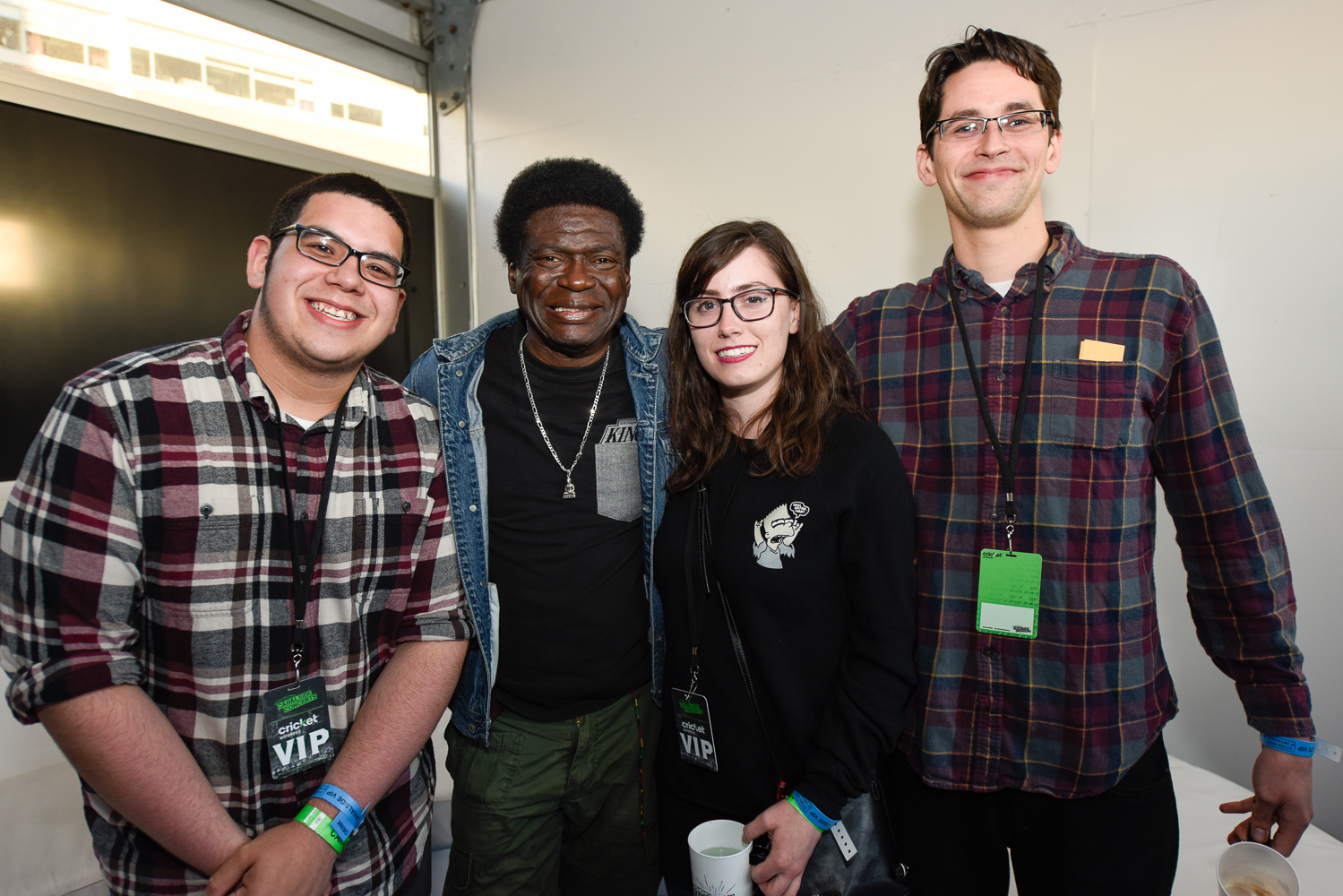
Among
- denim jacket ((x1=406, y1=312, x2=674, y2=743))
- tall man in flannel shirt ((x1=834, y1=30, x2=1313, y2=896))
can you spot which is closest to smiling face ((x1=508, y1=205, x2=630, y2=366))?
denim jacket ((x1=406, y1=312, x2=674, y2=743))

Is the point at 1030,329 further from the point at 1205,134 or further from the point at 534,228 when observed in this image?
the point at 1205,134

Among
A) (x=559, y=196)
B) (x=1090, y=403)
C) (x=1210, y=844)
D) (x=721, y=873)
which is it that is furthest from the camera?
(x=1210, y=844)

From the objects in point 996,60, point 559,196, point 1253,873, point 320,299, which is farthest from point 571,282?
point 1253,873

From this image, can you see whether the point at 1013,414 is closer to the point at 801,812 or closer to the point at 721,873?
the point at 801,812

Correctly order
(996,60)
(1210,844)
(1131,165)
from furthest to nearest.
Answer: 1. (1131,165)
2. (1210,844)
3. (996,60)

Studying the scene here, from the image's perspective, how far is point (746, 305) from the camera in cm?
148

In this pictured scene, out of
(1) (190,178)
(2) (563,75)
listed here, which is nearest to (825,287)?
(2) (563,75)

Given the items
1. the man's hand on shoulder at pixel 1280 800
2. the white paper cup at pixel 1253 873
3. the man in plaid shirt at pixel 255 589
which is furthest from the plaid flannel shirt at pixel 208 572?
the man's hand on shoulder at pixel 1280 800

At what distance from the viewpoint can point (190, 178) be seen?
279 cm

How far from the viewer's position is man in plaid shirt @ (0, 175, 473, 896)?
1117 mm

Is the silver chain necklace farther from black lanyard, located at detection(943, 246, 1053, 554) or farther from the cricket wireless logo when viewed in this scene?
black lanyard, located at detection(943, 246, 1053, 554)

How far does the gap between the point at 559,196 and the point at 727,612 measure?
117 cm

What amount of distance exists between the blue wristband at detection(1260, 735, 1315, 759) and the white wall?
1139mm

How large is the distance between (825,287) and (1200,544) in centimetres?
166
